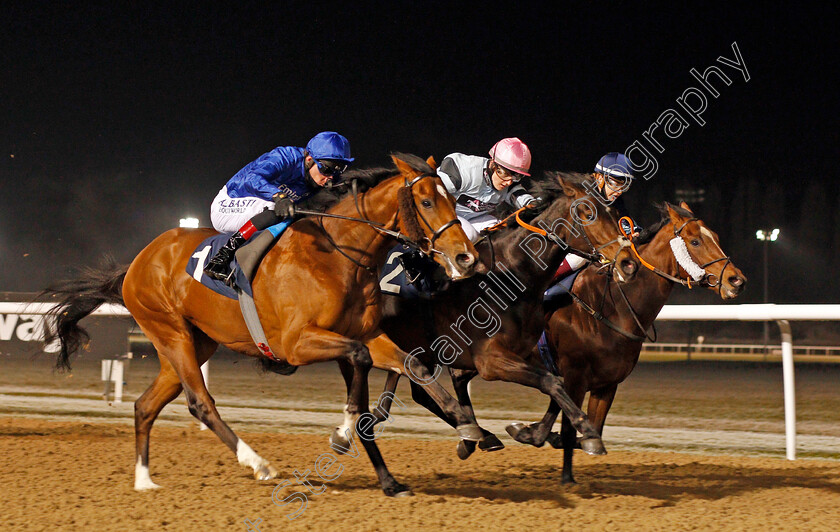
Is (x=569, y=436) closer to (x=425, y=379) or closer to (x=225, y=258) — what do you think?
(x=425, y=379)

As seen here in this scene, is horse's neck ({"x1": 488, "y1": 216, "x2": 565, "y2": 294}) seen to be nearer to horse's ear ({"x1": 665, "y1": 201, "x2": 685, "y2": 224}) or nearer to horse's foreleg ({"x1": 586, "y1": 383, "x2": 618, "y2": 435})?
horse's foreleg ({"x1": 586, "y1": 383, "x2": 618, "y2": 435})

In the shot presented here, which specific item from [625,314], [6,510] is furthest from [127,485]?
[625,314]

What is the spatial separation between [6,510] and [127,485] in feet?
2.28

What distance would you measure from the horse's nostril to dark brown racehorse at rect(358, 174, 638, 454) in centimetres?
70

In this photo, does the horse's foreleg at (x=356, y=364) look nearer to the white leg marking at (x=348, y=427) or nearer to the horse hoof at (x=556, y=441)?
the white leg marking at (x=348, y=427)

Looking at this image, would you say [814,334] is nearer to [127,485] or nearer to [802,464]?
[802,464]

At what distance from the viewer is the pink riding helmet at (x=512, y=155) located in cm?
412

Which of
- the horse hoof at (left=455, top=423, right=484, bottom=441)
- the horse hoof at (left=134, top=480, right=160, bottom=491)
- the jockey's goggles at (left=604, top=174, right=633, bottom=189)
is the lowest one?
the horse hoof at (left=134, top=480, right=160, bottom=491)

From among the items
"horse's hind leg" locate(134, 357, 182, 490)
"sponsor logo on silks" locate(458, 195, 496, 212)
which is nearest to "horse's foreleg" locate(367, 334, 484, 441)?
"sponsor logo on silks" locate(458, 195, 496, 212)

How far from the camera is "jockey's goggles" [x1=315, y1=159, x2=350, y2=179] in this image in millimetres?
3992

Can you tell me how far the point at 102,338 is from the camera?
6973 millimetres

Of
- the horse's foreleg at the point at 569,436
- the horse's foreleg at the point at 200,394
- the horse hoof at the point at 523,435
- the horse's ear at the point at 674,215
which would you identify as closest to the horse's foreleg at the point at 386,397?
the horse's foreleg at the point at 200,394

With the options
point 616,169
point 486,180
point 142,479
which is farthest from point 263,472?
point 616,169

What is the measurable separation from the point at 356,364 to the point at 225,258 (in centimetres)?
95
